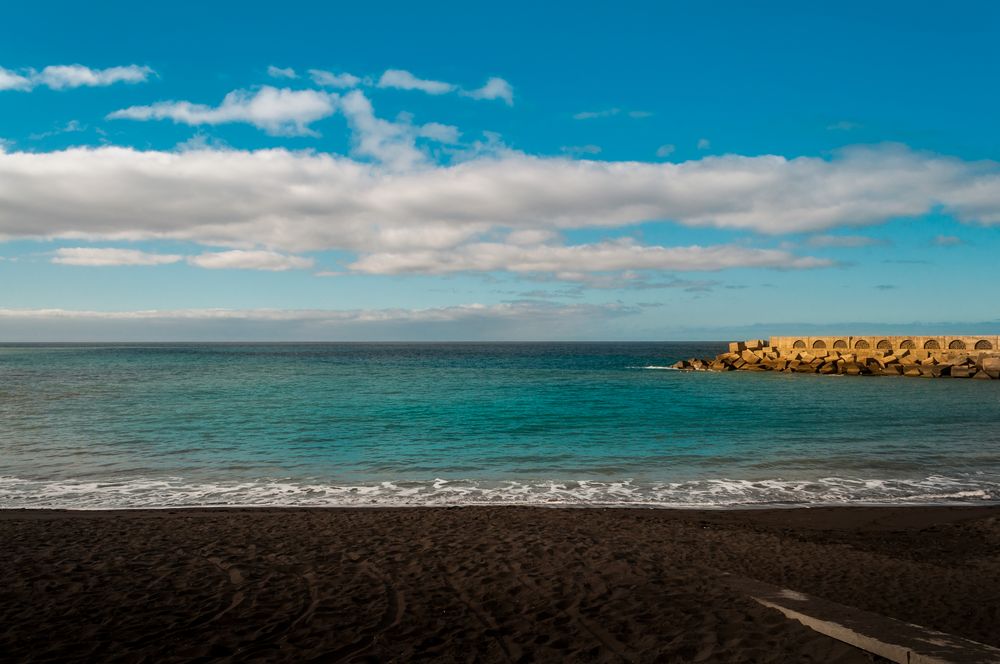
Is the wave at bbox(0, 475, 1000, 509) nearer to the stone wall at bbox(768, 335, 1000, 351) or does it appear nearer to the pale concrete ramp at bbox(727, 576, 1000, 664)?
the pale concrete ramp at bbox(727, 576, 1000, 664)

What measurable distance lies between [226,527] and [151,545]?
4.57 feet

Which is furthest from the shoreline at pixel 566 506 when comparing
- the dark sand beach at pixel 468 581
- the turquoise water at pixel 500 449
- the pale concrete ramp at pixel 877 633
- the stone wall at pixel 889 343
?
the stone wall at pixel 889 343

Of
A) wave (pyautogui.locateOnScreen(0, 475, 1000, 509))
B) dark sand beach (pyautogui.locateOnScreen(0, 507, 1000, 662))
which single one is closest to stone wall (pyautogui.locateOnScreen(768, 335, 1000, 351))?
wave (pyautogui.locateOnScreen(0, 475, 1000, 509))

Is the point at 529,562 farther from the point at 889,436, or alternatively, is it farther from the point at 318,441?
the point at 889,436

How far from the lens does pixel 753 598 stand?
772 centimetres

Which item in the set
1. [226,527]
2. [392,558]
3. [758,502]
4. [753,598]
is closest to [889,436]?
[758,502]

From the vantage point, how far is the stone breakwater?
51.8 metres

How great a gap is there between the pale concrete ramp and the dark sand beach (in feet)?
0.67

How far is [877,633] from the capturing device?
6.51m

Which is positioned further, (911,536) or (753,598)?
(911,536)

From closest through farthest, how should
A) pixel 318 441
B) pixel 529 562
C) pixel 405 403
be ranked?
pixel 529 562 < pixel 318 441 < pixel 405 403

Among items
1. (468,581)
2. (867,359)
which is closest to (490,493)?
(468,581)

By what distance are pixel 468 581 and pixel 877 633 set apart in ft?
15.9

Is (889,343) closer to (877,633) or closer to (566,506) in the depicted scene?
(566,506)
